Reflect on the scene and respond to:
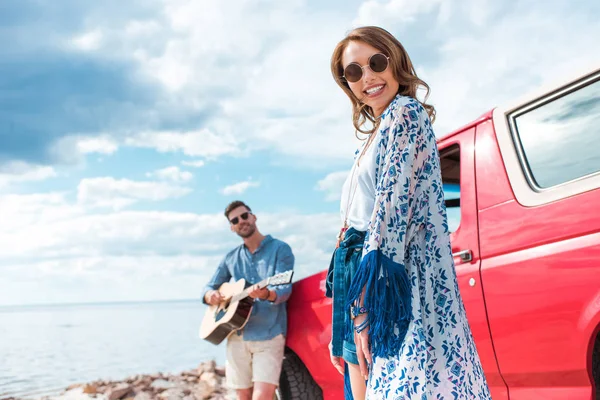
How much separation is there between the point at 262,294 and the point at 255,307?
22 centimetres

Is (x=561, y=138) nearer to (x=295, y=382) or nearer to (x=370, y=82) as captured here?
(x=370, y=82)

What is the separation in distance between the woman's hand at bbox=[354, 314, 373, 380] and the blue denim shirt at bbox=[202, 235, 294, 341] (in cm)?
250

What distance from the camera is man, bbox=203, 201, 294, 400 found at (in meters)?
4.40

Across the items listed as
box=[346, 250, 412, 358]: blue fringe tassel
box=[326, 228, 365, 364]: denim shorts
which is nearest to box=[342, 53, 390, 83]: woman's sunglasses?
box=[326, 228, 365, 364]: denim shorts

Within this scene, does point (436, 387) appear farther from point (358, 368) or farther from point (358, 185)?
point (358, 185)

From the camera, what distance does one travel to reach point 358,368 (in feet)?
6.25

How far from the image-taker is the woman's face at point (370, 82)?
6.64 ft

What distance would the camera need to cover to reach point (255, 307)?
4.66m

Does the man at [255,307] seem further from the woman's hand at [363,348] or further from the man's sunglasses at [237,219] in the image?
the woman's hand at [363,348]

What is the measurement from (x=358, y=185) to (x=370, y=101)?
0.30 m

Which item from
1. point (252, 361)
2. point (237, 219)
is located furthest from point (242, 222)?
point (252, 361)

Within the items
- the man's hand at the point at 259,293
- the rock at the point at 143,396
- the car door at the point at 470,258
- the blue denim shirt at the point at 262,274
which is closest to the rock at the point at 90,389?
the rock at the point at 143,396

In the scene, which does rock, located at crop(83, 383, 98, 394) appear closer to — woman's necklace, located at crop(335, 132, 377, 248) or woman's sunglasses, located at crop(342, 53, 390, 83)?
woman's necklace, located at crop(335, 132, 377, 248)

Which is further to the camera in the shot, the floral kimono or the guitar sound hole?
the guitar sound hole
